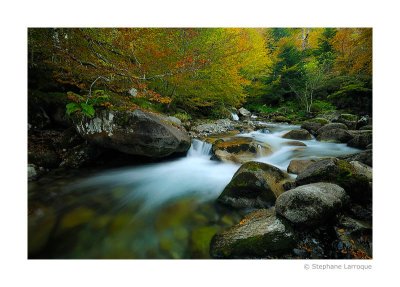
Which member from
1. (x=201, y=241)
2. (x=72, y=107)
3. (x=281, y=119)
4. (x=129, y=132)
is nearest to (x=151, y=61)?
(x=129, y=132)

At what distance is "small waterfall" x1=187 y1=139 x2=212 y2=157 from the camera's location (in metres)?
4.72

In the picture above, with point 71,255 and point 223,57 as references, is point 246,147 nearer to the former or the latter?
point 223,57

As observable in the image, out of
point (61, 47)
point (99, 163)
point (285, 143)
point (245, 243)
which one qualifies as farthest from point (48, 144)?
point (285, 143)

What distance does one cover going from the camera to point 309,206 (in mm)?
2037

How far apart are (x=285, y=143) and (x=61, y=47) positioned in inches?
189

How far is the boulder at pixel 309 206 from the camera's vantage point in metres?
2.04

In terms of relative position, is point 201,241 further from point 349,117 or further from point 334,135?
point 349,117

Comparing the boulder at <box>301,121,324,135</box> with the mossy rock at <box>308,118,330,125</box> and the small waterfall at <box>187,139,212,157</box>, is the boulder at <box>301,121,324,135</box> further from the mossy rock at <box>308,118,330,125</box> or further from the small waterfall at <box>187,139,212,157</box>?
the small waterfall at <box>187,139,212,157</box>

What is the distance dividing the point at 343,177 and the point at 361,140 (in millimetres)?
2147

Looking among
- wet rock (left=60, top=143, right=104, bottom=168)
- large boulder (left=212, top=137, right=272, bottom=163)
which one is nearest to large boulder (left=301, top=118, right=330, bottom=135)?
large boulder (left=212, top=137, right=272, bottom=163)

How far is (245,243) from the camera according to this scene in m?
2.02

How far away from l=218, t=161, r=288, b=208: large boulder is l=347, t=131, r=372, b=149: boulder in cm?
199
